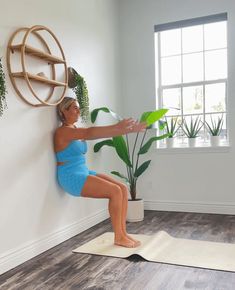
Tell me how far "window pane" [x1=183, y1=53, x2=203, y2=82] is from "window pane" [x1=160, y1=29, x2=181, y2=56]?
17 cm

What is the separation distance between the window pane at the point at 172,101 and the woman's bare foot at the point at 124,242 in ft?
6.89

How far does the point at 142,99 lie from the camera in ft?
14.8

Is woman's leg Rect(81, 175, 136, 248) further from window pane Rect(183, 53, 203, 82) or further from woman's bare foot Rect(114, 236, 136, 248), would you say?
window pane Rect(183, 53, 203, 82)

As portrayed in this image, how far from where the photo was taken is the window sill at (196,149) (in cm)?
409

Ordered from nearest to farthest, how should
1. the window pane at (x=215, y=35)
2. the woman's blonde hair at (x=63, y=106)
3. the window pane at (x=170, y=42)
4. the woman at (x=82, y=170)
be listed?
the woman at (x=82, y=170) → the woman's blonde hair at (x=63, y=106) → the window pane at (x=215, y=35) → the window pane at (x=170, y=42)

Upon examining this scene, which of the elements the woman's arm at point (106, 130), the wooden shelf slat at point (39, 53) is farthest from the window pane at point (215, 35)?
the wooden shelf slat at point (39, 53)

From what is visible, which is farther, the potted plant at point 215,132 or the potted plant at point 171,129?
the potted plant at point 171,129

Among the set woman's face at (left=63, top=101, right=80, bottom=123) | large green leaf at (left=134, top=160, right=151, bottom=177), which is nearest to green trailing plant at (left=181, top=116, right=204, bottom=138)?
large green leaf at (left=134, top=160, right=151, bottom=177)

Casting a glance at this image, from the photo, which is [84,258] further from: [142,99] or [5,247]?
[142,99]

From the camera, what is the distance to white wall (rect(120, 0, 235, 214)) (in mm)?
4082

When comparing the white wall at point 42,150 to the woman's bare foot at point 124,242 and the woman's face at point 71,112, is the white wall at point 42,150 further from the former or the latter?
the woman's bare foot at point 124,242

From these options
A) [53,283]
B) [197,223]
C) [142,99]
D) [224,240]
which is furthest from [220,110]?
[53,283]

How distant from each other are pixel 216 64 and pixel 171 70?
0.60 m

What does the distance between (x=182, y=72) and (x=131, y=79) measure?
2.28 feet
